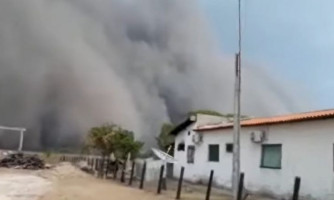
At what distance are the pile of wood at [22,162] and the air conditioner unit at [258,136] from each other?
47.2 ft

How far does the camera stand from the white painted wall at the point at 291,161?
45.7 ft

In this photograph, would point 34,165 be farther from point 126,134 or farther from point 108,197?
point 108,197

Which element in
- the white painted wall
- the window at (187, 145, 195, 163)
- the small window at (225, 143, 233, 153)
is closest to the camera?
the white painted wall

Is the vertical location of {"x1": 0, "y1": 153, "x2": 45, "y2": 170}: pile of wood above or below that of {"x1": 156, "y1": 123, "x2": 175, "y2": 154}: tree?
below

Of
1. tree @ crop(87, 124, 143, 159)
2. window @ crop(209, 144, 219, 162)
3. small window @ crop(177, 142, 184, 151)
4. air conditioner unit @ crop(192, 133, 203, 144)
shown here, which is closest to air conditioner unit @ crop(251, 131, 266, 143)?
window @ crop(209, 144, 219, 162)

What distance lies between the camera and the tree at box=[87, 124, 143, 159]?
2680 centimetres

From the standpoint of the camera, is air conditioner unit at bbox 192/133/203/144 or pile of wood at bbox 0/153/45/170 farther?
pile of wood at bbox 0/153/45/170

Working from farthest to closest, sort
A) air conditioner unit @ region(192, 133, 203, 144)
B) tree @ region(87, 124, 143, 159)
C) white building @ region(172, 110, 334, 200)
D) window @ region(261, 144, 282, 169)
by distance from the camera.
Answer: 1. tree @ region(87, 124, 143, 159)
2. air conditioner unit @ region(192, 133, 203, 144)
3. window @ region(261, 144, 282, 169)
4. white building @ region(172, 110, 334, 200)

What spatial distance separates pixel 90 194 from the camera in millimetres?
14086

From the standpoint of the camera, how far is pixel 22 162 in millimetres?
27484

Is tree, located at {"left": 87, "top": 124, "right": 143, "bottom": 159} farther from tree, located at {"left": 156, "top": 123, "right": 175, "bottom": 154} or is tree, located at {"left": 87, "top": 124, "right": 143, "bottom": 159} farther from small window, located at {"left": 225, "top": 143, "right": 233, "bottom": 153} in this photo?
small window, located at {"left": 225, "top": 143, "right": 233, "bottom": 153}

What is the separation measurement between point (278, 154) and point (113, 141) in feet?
41.4

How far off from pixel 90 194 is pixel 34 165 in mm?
13953

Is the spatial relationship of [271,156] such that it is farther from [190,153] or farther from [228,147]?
[190,153]
